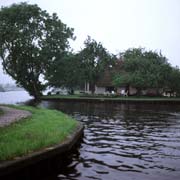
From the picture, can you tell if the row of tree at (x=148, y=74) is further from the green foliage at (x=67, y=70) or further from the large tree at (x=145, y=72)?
the green foliage at (x=67, y=70)

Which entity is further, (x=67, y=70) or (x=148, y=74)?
(x=67, y=70)

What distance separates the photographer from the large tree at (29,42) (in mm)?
69562

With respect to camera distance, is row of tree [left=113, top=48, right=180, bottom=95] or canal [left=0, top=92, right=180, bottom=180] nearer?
canal [left=0, top=92, right=180, bottom=180]

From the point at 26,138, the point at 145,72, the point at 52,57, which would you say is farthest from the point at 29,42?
the point at 26,138

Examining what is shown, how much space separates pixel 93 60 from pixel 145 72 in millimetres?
13165

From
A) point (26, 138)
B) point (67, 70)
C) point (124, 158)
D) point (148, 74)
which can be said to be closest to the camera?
point (26, 138)

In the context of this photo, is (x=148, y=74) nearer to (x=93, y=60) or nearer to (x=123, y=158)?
(x=93, y=60)

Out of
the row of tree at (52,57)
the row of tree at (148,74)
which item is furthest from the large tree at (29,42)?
the row of tree at (148,74)

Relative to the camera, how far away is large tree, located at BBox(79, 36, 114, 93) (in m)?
72.1

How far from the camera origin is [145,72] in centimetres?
6625

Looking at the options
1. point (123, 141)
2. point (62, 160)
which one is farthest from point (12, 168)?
point (123, 141)

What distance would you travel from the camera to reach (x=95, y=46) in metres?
74.4

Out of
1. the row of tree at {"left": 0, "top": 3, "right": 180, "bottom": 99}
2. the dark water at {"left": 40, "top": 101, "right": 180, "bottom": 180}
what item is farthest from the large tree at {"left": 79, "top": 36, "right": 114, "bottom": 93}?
the dark water at {"left": 40, "top": 101, "right": 180, "bottom": 180}

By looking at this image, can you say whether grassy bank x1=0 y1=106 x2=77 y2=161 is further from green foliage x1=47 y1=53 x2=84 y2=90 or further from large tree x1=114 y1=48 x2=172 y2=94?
green foliage x1=47 y1=53 x2=84 y2=90
